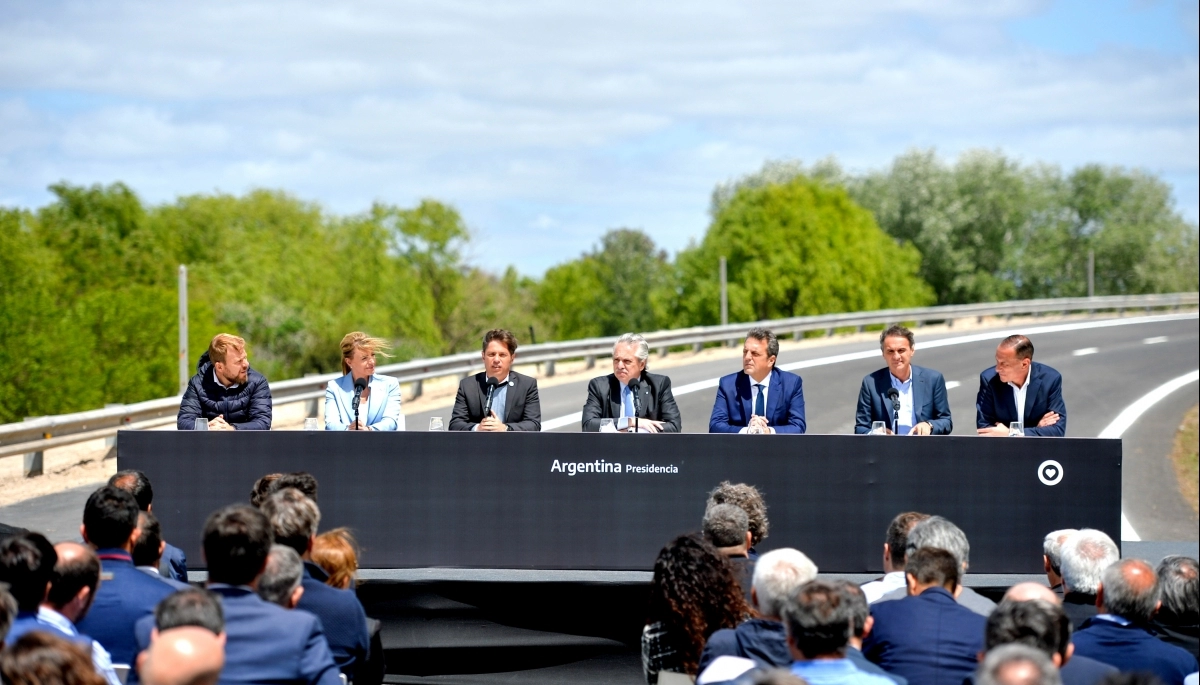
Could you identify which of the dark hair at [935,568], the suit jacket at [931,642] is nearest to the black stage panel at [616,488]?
the dark hair at [935,568]

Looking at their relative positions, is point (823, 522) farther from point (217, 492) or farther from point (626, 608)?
point (217, 492)

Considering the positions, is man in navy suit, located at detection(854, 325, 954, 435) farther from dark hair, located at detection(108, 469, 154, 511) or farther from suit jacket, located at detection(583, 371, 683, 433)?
dark hair, located at detection(108, 469, 154, 511)

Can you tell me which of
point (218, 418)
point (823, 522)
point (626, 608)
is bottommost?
point (626, 608)

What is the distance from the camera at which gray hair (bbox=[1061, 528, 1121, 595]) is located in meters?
5.21

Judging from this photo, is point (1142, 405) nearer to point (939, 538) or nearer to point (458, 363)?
point (458, 363)

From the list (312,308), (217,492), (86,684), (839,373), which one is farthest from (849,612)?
(312,308)

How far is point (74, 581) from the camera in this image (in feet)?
15.2

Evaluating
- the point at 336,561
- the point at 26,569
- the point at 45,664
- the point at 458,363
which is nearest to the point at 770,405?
the point at 336,561

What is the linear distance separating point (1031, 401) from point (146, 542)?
18.5ft

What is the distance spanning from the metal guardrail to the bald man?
24.5 feet

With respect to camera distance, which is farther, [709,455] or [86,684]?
[709,455]

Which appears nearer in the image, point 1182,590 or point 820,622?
point 820,622

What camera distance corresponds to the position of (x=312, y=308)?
6278 centimetres

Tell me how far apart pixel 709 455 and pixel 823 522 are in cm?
79
